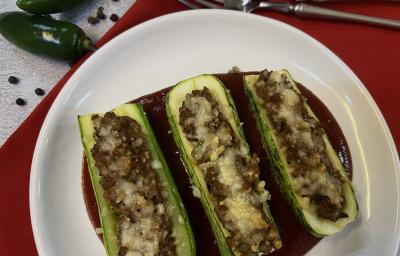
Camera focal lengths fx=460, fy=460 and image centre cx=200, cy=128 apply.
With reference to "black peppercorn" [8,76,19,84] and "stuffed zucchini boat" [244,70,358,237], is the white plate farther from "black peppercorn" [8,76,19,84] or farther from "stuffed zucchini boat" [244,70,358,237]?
"black peppercorn" [8,76,19,84]

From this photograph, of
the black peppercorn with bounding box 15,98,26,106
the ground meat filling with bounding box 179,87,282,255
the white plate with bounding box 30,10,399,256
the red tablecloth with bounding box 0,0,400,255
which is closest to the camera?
the ground meat filling with bounding box 179,87,282,255

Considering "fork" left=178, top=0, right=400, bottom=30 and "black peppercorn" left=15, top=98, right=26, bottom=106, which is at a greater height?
"fork" left=178, top=0, right=400, bottom=30

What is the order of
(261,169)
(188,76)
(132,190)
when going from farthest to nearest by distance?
(188,76), (261,169), (132,190)

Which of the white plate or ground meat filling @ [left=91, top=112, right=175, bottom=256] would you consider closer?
ground meat filling @ [left=91, top=112, right=175, bottom=256]

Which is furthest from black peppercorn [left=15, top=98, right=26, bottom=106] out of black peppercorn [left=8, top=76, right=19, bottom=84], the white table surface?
black peppercorn [left=8, top=76, right=19, bottom=84]

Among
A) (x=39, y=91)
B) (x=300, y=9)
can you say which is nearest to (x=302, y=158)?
(x=300, y=9)

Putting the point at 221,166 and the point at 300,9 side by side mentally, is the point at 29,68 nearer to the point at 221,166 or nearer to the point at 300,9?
the point at 221,166
